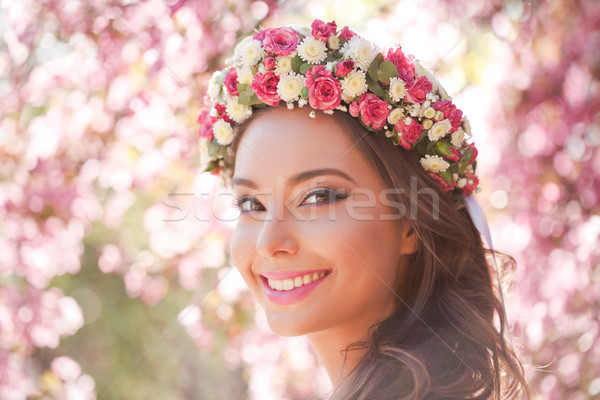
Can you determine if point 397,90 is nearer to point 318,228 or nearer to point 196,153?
point 318,228

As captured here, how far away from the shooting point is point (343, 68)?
2467 millimetres

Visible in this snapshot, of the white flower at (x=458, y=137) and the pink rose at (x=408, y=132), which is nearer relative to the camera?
the pink rose at (x=408, y=132)

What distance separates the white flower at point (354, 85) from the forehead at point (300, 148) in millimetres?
106

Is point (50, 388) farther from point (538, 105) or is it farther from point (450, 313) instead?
point (538, 105)

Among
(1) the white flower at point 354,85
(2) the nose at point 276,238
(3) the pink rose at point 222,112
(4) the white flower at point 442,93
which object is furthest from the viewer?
(3) the pink rose at point 222,112

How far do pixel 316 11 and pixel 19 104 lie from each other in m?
1.97

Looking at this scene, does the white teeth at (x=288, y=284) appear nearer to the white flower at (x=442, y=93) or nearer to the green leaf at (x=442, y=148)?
the green leaf at (x=442, y=148)

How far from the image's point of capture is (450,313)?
2521 millimetres

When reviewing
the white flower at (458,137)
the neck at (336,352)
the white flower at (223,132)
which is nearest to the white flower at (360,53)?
the white flower at (458,137)

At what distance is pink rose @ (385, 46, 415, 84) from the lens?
2533mm

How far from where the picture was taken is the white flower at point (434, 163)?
2521 millimetres

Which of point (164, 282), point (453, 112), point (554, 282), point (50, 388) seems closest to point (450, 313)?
point (453, 112)

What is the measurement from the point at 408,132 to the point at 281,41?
0.61 m

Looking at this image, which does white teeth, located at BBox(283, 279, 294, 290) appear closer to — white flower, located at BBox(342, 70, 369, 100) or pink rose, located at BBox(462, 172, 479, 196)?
white flower, located at BBox(342, 70, 369, 100)
